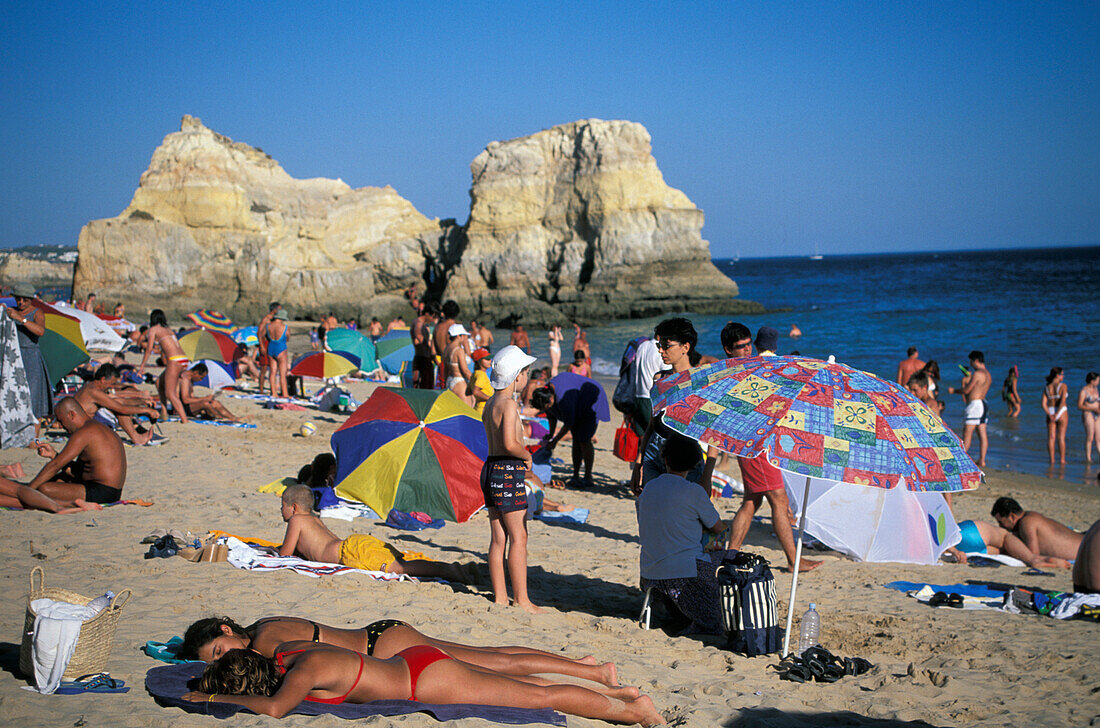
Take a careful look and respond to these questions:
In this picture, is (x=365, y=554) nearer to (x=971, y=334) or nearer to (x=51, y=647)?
(x=51, y=647)

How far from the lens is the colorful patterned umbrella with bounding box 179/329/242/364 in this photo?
12227 mm

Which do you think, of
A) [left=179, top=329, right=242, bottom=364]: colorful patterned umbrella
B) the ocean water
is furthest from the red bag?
[left=179, top=329, right=242, bottom=364]: colorful patterned umbrella

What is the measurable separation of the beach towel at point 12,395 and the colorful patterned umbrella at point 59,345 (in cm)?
87

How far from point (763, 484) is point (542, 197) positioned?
37118 mm

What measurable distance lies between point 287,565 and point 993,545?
5719mm

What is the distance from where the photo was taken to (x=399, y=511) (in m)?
6.51

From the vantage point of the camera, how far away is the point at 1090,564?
506cm

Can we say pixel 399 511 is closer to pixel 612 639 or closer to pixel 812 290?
pixel 612 639

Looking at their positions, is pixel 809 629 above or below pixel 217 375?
below

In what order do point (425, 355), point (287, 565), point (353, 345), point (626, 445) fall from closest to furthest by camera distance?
point (287, 565) → point (626, 445) → point (425, 355) → point (353, 345)


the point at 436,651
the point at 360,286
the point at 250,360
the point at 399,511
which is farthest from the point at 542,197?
the point at 436,651

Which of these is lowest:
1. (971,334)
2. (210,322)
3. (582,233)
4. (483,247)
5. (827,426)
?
(827,426)

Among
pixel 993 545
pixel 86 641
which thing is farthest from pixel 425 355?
pixel 86 641

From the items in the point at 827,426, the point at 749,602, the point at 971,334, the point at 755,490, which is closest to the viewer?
the point at 827,426
